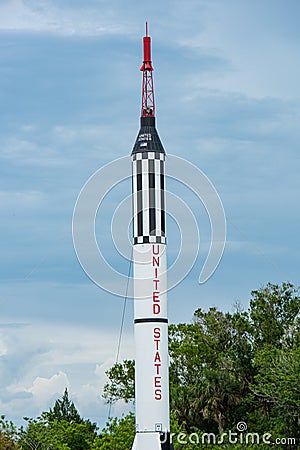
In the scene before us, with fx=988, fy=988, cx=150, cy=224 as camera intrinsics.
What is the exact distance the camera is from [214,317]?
1875 inches

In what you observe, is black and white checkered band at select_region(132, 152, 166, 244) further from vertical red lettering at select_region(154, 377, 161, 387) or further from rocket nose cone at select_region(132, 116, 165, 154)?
vertical red lettering at select_region(154, 377, 161, 387)

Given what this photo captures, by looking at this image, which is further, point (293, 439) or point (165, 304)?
point (293, 439)

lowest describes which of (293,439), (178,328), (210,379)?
(293,439)

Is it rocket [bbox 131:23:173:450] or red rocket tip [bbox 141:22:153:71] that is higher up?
red rocket tip [bbox 141:22:153:71]

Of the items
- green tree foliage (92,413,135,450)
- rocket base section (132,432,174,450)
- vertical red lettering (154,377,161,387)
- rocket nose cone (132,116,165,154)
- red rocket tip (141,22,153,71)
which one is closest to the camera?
rocket base section (132,432,174,450)

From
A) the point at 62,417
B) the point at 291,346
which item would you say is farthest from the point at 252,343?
the point at 62,417

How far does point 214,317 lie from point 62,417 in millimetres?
12892

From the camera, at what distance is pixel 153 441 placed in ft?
101

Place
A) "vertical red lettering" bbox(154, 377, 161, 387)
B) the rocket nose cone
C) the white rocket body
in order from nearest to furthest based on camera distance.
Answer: the white rocket body, "vertical red lettering" bbox(154, 377, 161, 387), the rocket nose cone

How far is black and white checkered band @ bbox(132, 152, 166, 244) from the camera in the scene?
31.5m

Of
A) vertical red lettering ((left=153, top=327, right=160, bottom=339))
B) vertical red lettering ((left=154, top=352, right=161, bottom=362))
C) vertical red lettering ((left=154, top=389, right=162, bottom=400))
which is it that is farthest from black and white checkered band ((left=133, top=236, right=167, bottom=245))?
vertical red lettering ((left=154, top=389, right=162, bottom=400))

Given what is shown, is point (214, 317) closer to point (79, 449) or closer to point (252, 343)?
point (252, 343)

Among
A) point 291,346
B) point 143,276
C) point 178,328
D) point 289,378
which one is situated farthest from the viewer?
point 178,328

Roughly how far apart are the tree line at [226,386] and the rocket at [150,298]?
29.2 ft
